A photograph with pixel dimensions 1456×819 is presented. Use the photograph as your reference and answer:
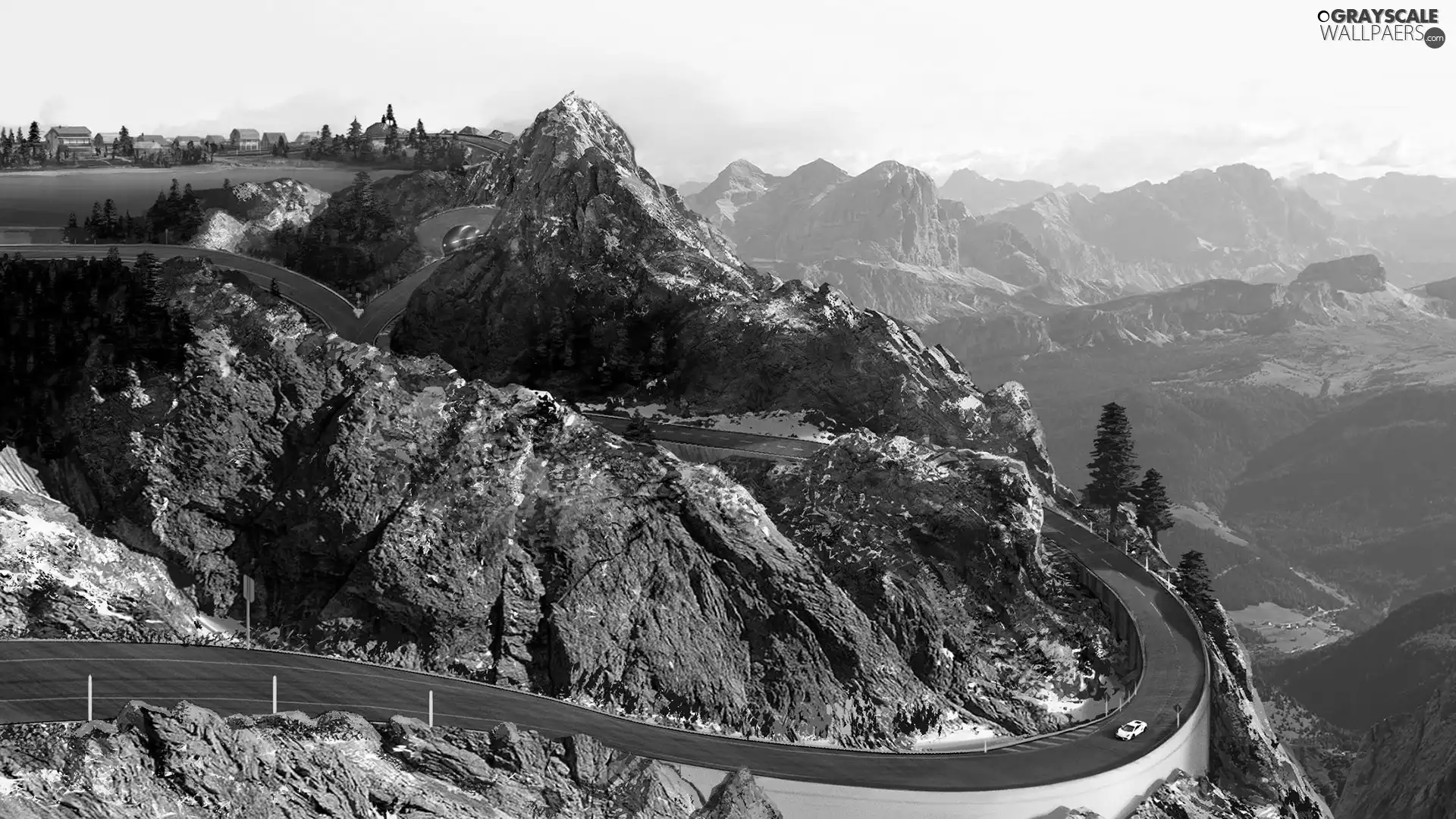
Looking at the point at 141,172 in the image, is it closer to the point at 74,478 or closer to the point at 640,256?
the point at 640,256

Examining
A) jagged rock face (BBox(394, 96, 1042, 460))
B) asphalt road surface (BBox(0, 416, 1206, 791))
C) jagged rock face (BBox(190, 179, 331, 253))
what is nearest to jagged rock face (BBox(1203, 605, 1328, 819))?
asphalt road surface (BBox(0, 416, 1206, 791))

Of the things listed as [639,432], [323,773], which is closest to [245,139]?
[639,432]

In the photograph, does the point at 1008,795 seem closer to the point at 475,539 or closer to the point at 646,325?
the point at 475,539

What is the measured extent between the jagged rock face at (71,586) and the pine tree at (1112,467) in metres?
73.9

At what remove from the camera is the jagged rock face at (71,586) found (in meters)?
53.0

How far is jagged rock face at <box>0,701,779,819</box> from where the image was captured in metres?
36.6

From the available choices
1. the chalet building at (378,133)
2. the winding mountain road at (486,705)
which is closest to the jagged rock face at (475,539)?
the winding mountain road at (486,705)

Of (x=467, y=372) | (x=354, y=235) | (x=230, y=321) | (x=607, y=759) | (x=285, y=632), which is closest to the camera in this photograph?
(x=607, y=759)

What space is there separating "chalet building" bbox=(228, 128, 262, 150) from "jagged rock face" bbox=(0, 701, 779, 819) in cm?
13049

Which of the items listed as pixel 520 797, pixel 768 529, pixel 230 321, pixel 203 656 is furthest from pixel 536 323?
pixel 520 797

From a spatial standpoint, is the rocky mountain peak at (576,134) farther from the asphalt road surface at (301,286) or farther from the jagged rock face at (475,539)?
the jagged rock face at (475,539)

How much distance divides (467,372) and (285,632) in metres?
38.7

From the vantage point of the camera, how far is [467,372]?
3814 inches

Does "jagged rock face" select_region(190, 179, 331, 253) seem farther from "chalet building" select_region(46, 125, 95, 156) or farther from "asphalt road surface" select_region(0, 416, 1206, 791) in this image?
"asphalt road surface" select_region(0, 416, 1206, 791)
